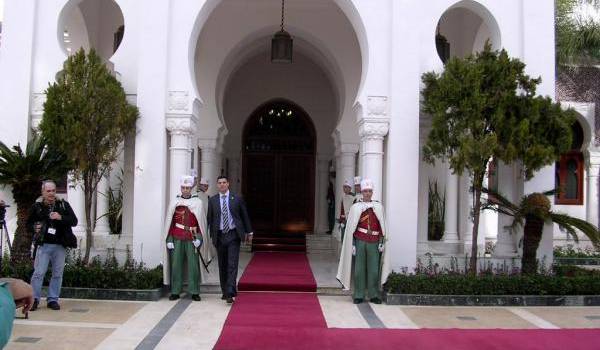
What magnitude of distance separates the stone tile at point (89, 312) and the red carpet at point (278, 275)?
→ 6.57 feet

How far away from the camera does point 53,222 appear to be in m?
7.61

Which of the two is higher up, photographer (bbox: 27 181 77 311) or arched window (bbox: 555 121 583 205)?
arched window (bbox: 555 121 583 205)

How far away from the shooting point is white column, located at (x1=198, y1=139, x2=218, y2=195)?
517 inches

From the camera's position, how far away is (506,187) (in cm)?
998

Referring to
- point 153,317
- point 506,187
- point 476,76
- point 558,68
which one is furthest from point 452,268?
point 558,68

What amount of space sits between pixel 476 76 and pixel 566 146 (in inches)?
67.9

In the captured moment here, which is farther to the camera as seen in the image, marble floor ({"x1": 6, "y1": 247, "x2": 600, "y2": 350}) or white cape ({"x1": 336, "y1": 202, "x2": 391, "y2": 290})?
white cape ({"x1": 336, "y1": 202, "x2": 391, "y2": 290})

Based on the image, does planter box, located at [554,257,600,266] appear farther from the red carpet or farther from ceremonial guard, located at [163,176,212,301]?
ceremonial guard, located at [163,176,212,301]

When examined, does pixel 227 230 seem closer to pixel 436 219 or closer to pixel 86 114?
pixel 86 114

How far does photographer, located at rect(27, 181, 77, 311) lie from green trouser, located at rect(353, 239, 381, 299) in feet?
12.7

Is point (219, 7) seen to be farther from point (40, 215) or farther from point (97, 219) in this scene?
point (40, 215)

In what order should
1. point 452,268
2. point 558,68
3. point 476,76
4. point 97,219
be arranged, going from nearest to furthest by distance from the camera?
point 476,76
point 452,268
point 97,219
point 558,68

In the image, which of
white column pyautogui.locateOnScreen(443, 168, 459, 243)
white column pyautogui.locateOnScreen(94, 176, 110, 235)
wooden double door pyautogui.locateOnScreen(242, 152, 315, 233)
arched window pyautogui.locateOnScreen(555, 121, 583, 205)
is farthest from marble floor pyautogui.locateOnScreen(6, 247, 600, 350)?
arched window pyautogui.locateOnScreen(555, 121, 583, 205)

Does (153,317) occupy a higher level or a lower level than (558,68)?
lower
